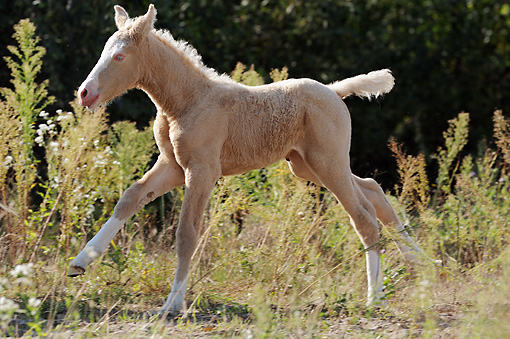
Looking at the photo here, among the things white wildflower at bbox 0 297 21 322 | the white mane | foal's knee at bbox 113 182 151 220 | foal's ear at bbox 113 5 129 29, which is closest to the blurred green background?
foal's ear at bbox 113 5 129 29

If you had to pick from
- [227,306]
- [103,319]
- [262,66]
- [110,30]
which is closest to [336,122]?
[227,306]

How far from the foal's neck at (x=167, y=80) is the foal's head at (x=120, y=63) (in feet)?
0.31

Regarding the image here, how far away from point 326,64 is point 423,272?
8.15 meters

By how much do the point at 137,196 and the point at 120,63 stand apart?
3.19 feet

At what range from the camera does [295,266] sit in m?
5.61

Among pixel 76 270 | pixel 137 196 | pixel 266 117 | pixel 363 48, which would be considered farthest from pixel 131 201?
pixel 363 48

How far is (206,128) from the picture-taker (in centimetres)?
498

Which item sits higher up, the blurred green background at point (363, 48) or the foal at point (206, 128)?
the blurred green background at point (363, 48)

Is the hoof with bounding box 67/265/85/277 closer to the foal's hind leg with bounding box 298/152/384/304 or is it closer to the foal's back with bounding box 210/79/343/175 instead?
the foal's back with bounding box 210/79/343/175

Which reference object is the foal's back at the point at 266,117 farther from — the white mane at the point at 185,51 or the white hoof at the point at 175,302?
the white hoof at the point at 175,302

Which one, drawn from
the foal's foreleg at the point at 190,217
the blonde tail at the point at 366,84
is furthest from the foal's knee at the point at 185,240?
the blonde tail at the point at 366,84

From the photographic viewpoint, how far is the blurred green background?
1006cm

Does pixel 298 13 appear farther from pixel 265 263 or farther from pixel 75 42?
pixel 265 263

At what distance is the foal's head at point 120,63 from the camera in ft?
15.7
